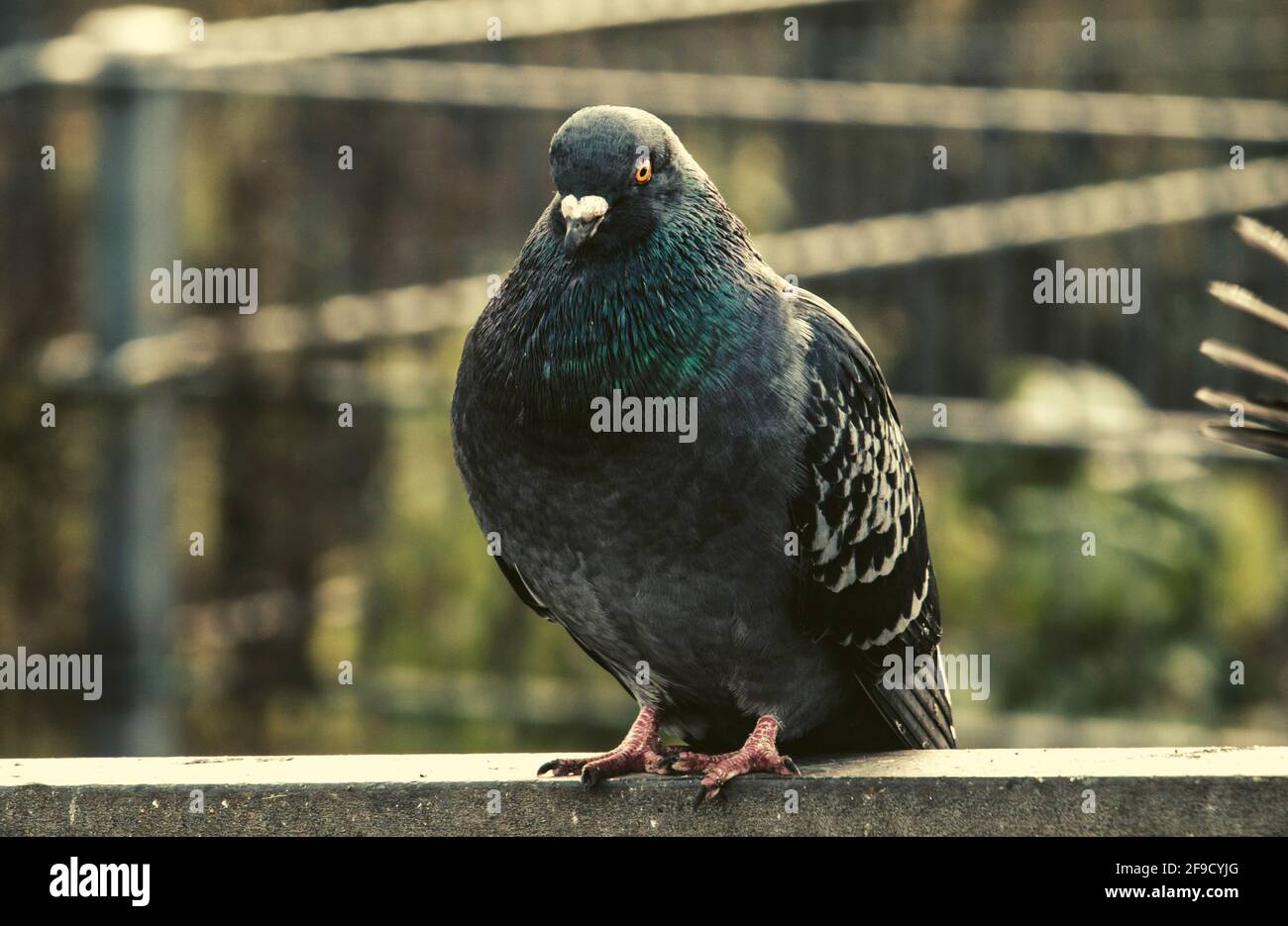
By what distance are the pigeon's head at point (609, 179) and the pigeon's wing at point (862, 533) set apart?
410mm

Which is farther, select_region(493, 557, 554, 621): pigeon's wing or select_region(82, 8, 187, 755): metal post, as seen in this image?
select_region(82, 8, 187, 755): metal post

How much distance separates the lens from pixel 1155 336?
29.3 ft

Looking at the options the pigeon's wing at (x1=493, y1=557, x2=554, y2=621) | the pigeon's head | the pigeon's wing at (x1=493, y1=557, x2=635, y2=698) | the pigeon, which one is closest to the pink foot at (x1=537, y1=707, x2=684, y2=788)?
the pigeon

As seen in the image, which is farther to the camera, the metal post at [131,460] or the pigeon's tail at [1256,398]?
the metal post at [131,460]

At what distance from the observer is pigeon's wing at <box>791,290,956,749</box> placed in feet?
11.7

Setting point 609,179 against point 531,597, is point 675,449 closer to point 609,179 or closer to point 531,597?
point 609,179

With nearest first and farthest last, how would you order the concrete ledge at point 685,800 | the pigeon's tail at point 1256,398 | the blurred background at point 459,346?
the concrete ledge at point 685,800 → the pigeon's tail at point 1256,398 → the blurred background at point 459,346

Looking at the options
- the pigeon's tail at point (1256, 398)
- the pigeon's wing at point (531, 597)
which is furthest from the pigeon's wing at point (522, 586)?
the pigeon's tail at point (1256, 398)

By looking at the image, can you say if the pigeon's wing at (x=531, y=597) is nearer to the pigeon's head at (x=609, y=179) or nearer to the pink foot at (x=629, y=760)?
the pink foot at (x=629, y=760)

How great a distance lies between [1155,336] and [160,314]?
16.2 ft

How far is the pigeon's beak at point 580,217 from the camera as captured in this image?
3.20 meters

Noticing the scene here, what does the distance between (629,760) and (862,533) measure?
686mm

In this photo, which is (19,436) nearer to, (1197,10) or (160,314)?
(160,314)

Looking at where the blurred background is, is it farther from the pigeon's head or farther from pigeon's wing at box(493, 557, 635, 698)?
the pigeon's head
